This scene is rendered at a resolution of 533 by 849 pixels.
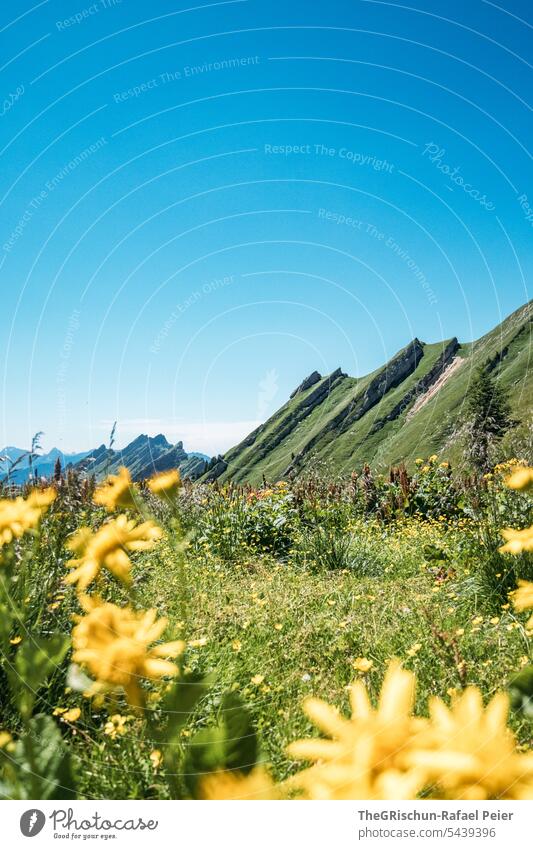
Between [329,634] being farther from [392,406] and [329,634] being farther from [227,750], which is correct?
[392,406]

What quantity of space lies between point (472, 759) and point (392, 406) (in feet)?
439

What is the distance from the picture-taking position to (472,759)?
2.14 ft

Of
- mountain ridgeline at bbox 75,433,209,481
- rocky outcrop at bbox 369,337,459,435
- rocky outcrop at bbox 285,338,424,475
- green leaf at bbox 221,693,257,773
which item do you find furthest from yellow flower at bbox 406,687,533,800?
rocky outcrop at bbox 369,337,459,435

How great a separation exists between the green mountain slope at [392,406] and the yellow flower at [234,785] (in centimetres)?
7146

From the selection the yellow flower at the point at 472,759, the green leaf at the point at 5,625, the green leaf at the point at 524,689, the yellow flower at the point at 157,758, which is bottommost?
the yellow flower at the point at 157,758

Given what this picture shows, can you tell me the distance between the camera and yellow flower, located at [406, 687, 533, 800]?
64 centimetres

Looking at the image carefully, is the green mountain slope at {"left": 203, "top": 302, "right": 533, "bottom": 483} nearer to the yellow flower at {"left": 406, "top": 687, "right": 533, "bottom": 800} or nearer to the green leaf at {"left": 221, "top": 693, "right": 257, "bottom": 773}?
the green leaf at {"left": 221, "top": 693, "right": 257, "bottom": 773}

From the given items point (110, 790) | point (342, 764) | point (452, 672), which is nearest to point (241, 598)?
point (452, 672)

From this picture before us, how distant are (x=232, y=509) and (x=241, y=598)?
9.45ft

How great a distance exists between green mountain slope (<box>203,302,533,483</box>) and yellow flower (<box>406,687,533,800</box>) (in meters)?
71.6

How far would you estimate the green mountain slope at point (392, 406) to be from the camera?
287 feet

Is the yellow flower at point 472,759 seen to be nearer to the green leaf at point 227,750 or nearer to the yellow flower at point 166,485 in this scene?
the green leaf at point 227,750

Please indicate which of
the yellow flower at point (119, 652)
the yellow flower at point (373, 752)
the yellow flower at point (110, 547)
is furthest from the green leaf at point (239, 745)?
the yellow flower at point (110, 547)
